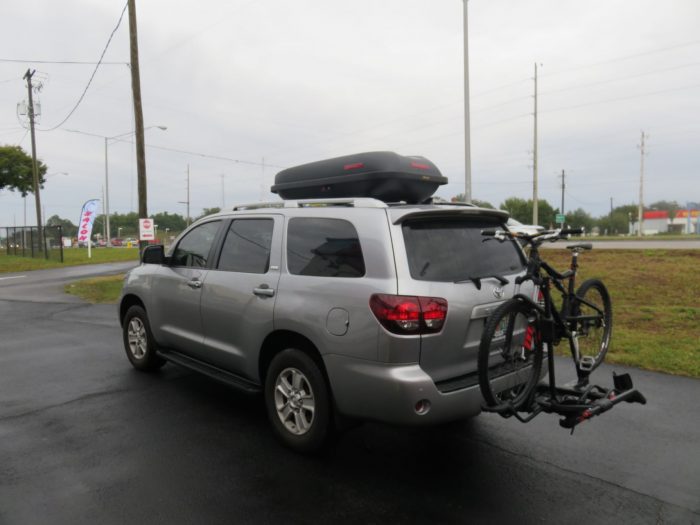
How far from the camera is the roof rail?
3682 mm

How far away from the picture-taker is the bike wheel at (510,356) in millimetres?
3199

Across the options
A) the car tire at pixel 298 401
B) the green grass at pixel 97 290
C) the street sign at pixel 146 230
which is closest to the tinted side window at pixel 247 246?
the car tire at pixel 298 401

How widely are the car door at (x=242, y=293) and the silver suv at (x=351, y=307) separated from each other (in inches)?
0.5

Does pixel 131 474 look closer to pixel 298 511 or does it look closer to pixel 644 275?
pixel 298 511

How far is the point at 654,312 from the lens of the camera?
343 inches

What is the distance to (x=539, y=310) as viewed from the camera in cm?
347

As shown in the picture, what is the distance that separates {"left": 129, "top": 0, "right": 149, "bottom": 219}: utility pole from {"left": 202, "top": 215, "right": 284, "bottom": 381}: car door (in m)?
11.4

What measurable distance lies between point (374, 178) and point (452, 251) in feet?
3.10

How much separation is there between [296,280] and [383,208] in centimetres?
85

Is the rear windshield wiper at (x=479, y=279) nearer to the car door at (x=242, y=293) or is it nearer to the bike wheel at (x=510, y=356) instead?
the bike wheel at (x=510, y=356)

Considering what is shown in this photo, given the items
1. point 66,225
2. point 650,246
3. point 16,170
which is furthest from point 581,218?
point 66,225

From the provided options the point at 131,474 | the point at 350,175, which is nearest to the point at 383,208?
the point at 350,175

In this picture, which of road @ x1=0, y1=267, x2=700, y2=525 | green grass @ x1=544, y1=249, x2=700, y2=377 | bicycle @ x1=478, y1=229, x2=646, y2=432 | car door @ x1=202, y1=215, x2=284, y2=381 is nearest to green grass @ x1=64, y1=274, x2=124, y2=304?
road @ x1=0, y1=267, x2=700, y2=525

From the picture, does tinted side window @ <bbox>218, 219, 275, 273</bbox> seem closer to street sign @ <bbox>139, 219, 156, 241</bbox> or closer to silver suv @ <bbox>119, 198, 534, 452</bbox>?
silver suv @ <bbox>119, 198, 534, 452</bbox>
